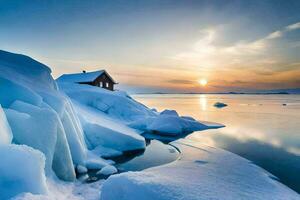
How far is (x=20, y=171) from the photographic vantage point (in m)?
4.58

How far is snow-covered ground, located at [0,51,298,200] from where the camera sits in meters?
4.74

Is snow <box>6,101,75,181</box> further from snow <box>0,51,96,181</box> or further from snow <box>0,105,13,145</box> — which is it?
snow <box>0,105,13,145</box>

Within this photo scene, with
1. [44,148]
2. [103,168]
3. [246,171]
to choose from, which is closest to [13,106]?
[44,148]

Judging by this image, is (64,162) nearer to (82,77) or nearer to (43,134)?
(43,134)

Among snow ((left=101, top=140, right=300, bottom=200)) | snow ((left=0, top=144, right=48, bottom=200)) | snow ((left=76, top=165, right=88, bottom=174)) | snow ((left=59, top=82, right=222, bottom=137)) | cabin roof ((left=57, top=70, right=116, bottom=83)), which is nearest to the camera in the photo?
snow ((left=0, top=144, right=48, bottom=200))

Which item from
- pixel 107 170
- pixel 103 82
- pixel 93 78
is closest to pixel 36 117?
pixel 107 170

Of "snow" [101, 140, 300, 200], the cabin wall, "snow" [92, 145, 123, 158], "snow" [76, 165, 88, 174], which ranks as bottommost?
"snow" [92, 145, 123, 158]

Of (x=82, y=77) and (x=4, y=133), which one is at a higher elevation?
(x=82, y=77)

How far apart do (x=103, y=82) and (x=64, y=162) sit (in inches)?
Result: 1270

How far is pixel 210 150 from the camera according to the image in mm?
12133

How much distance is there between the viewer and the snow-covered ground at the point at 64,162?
4738 millimetres

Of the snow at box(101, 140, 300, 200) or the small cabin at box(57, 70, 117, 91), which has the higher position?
the small cabin at box(57, 70, 117, 91)

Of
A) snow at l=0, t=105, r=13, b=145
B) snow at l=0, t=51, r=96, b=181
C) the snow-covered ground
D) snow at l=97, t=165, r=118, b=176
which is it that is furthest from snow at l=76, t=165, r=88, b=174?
snow at l=0, t=105, r=13, b=145

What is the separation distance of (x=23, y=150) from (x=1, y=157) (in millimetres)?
420
